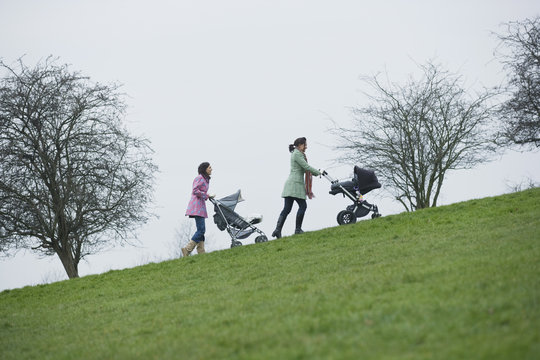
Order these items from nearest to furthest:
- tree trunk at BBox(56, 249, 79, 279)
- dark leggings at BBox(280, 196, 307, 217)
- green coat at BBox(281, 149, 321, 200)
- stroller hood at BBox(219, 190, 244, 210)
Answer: green coat at BBox(281, 149, 321, 200), dark leggings at BBox(280, 196, 307, 217), stroller hood at BBox(219, 190, 244, 210), tree trunk at BBox(56, 249, 79, 279)

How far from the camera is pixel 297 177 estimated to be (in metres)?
14.4

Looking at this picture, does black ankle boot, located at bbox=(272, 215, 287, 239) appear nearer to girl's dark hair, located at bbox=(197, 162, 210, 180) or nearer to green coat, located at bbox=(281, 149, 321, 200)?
green coat, located at bbox=(281, 149, 321, 200)

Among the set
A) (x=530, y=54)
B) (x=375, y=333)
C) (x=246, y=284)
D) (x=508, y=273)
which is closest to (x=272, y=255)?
(x=246, y=284)

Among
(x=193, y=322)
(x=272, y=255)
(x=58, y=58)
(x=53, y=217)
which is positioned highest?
(x=58, y=58)

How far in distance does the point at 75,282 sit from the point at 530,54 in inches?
667

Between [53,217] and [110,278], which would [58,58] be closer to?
[53,217]

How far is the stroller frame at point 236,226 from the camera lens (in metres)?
15.4

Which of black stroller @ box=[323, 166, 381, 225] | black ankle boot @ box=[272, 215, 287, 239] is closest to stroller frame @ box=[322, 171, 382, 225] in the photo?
black stroller @ box=[323, 166, 381, 225]

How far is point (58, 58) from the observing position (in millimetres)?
21172

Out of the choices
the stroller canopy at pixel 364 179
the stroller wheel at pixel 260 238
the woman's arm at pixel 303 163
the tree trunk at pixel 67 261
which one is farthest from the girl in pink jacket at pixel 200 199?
the tree trunk at pixel 67 261

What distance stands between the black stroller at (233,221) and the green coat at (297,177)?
1772 millimetres

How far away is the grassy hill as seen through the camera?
568 cm

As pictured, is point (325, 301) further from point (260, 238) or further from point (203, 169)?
point (260, 238)

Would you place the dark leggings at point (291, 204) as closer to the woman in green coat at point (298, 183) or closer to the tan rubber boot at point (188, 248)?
the woman in green coat at point (298, 183)
